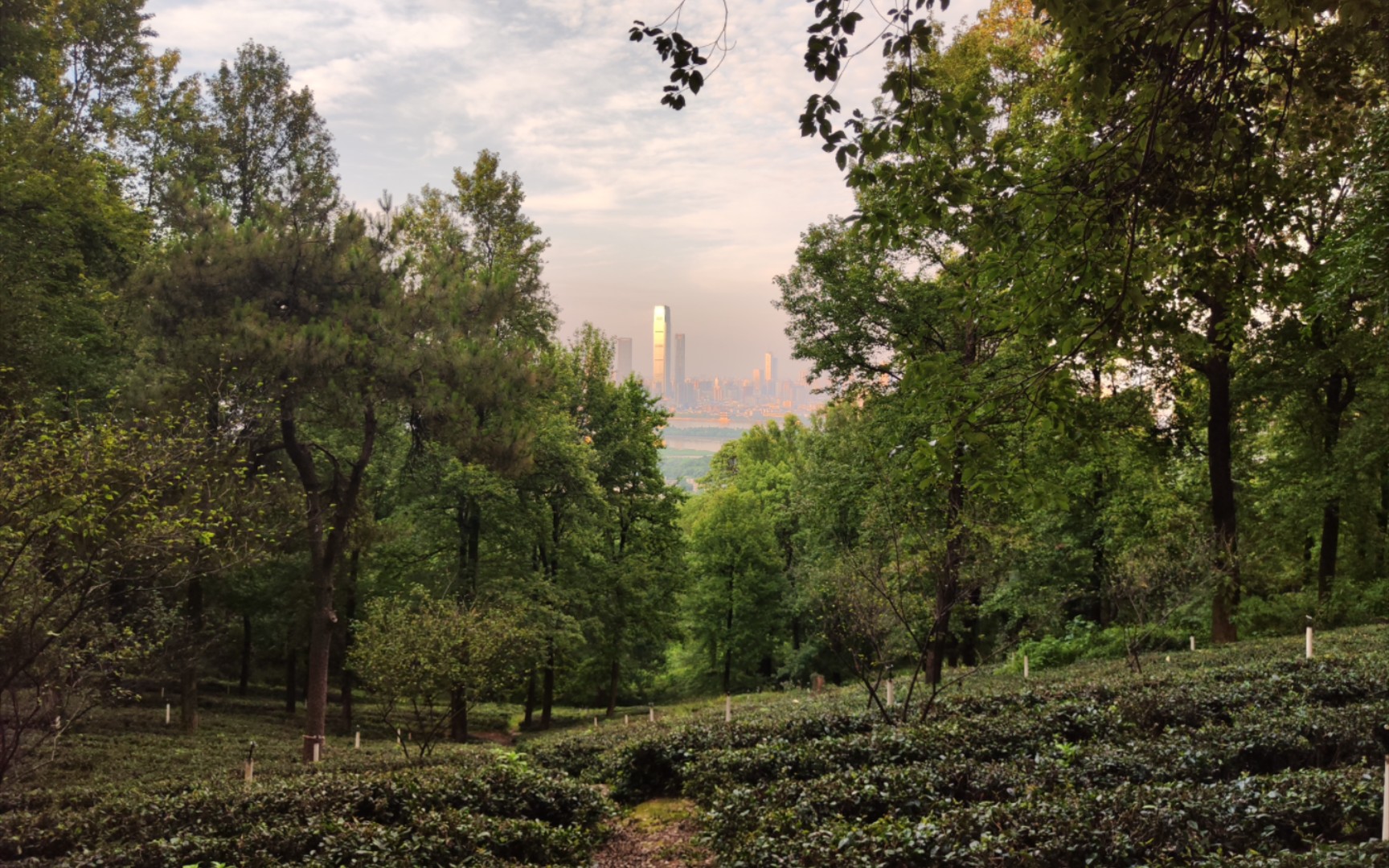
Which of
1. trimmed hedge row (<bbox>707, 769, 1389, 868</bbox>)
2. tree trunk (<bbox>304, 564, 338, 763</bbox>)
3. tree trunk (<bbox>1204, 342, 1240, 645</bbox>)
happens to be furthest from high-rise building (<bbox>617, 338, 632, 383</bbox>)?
trimmed hedge row (<bbox>707, 769, 1389, 868</bbox>)

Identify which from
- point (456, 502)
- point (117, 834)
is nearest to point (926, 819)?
point (117, 834)

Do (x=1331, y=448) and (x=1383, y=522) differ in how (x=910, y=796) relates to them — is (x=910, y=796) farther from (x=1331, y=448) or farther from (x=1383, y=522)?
(x=1383, y=522)

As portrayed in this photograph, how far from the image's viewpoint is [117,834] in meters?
7.58

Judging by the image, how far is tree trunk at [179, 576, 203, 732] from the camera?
722 inches

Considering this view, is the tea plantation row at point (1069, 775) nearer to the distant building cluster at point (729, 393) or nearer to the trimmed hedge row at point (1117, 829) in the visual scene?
the trimmed hedge row at point (1117, 829)

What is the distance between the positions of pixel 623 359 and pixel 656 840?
24935mm

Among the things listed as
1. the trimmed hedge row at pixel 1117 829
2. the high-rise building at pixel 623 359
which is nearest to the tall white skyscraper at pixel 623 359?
the high-rise building at pixel 623 359

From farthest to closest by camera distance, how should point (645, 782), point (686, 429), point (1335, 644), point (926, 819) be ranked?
point (686, 429)
point (1335, 644)
point (645, 782)
point (926, 819)

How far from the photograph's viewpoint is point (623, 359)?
104 ft

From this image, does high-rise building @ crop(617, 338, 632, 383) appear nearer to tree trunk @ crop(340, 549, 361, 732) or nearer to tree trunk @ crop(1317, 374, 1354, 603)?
tree trunk @ crop(340, 549, 361, 732)

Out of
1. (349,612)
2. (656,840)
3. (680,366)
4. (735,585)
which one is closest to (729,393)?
(680,366)

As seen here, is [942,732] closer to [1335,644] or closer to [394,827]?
[394,827]

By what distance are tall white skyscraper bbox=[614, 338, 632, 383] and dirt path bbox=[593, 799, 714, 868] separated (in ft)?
71.3

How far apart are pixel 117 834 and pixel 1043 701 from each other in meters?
10.9
